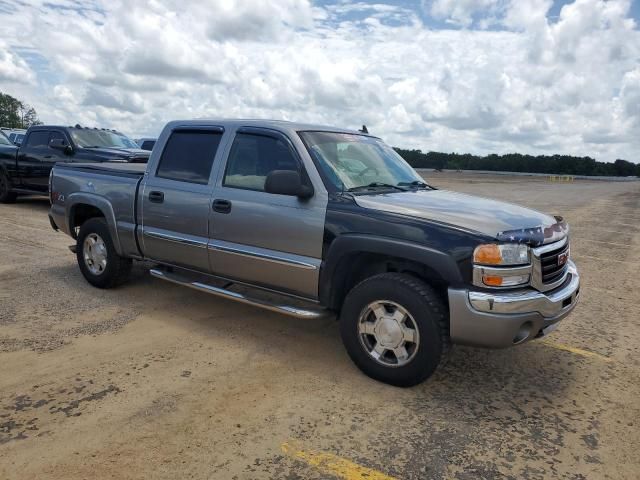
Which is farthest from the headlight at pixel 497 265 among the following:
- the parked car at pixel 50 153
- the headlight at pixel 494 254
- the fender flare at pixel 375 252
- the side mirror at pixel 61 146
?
the side mirror at pixel 61 146

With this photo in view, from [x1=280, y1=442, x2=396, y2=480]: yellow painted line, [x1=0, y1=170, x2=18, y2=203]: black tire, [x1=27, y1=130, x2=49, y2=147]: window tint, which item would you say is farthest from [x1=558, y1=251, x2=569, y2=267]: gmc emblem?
[x1=0, y1=170, x2=18, y2=203]: black tire

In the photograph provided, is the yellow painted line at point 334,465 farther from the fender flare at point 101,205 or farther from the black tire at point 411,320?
the fender flare at point 101,205

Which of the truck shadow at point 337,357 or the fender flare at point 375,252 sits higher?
the fender flare at point 375,252

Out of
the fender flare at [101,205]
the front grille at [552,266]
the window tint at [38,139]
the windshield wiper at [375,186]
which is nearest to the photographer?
the front grille at [552,266]

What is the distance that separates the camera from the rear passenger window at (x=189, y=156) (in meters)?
5.00

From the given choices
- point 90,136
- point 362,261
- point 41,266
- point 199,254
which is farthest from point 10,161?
point 362,261

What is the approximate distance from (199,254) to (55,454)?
7.38 ft

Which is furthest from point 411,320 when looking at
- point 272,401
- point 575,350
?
point 575,350

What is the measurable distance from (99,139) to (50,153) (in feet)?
3.52

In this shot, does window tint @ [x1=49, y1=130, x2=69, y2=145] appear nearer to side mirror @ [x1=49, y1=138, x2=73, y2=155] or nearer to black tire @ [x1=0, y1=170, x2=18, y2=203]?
side mirror @ [x1=49, y1=138, x2=73, y2=155]

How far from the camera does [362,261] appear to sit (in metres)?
4.13

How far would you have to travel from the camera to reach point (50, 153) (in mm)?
12133

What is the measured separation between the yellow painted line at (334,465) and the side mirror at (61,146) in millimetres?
10459

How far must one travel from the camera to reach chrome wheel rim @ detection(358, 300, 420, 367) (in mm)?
3756
